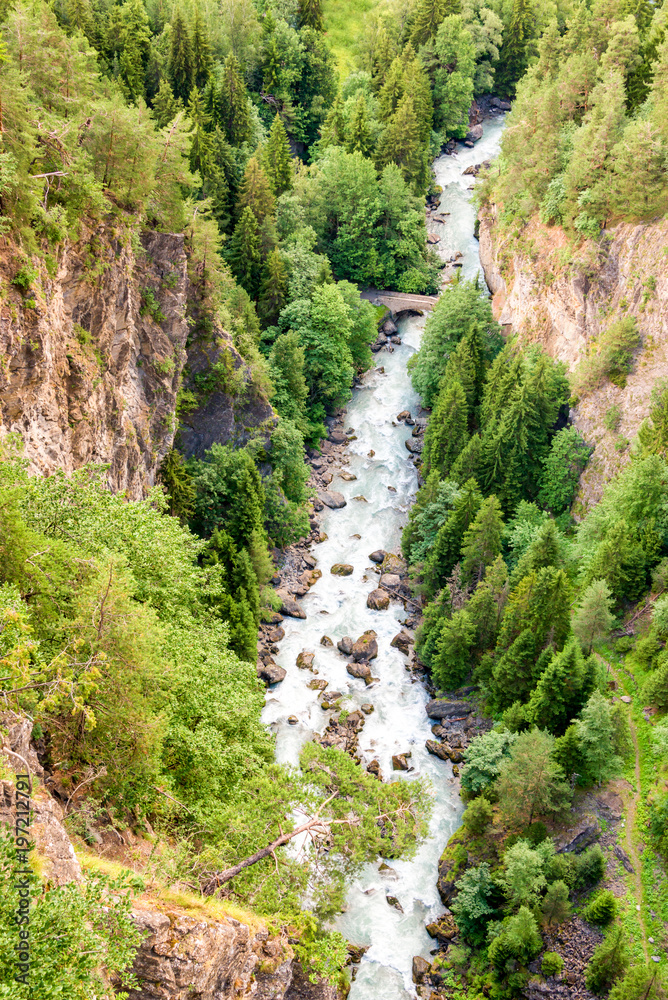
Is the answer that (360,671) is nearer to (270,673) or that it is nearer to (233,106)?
(270,673)

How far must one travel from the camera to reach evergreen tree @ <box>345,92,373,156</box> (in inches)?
3967

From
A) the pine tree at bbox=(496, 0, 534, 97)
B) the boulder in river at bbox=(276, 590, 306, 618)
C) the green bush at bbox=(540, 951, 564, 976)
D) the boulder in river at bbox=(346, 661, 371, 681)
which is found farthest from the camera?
the pine tree at bbox=(496, 0, 534, 97)

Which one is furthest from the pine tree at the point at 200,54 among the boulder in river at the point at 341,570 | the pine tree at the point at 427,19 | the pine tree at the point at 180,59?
the boulder in river at the point at 341,570

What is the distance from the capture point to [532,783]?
4938 cm

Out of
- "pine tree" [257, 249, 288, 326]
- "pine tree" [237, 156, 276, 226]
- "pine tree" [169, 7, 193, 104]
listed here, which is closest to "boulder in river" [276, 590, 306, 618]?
"pine tree" [257, 249, 288, 326]


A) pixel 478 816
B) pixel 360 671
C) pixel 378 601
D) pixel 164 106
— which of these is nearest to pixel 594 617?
pixel 478 816

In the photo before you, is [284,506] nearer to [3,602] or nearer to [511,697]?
[511,697]

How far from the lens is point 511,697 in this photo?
57969 mm

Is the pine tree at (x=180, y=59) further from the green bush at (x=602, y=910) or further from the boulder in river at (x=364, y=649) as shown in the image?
the green bush at (x=602, y=910)

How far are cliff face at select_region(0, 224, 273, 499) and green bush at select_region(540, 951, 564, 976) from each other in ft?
105

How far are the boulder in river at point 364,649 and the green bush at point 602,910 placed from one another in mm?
25120

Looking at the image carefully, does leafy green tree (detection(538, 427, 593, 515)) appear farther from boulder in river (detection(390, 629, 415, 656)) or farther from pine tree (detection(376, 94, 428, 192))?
pine tree (detection(376, 94, 428, 192))

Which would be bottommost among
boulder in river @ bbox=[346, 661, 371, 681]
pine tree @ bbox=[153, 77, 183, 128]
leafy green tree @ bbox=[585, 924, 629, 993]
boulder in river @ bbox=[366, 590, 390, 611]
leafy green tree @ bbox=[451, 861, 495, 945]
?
boulder in river @ bbox=[346, 661, 371, 681]

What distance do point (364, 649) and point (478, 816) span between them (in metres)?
17.4
